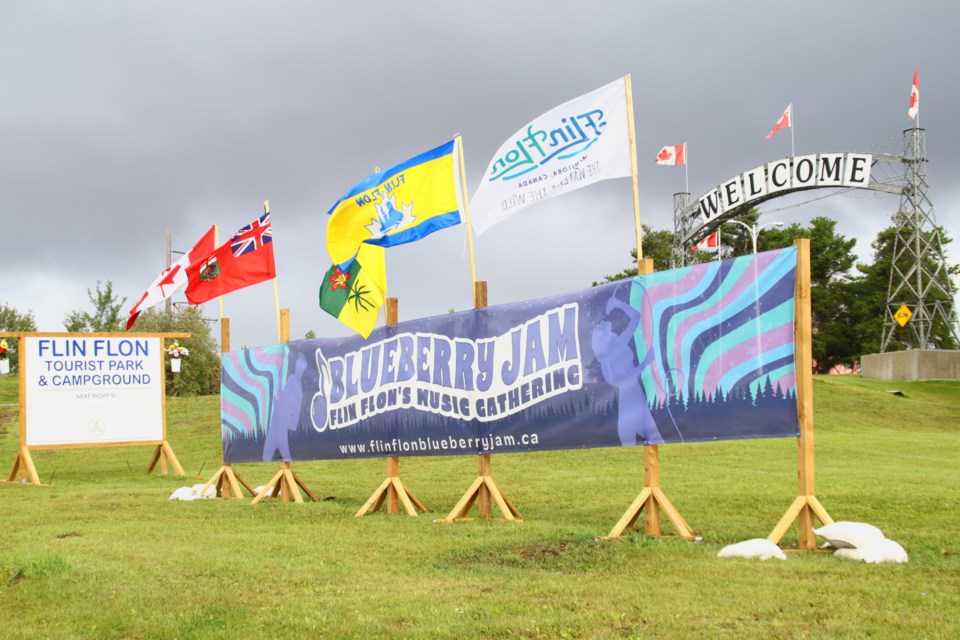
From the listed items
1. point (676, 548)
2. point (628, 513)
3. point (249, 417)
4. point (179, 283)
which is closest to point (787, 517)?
point (676, 548)

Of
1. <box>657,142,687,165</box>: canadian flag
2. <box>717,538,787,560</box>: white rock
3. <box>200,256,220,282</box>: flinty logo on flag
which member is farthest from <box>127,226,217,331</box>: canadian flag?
<box>657,142,687,165</box>: canadian flag

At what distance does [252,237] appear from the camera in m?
15.6

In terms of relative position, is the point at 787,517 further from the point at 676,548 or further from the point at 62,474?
the point at 62,474

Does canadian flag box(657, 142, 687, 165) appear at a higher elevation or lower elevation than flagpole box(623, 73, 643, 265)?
higher

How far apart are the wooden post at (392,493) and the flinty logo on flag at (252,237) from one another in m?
3.76

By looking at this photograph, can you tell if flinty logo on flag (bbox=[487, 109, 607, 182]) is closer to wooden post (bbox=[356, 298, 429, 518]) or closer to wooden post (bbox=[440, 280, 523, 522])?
wooden post (bbox=[440, 280, 523, 522])

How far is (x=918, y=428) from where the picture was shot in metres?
28.2

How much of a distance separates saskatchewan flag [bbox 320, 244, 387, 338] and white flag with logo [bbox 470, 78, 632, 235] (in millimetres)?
1982

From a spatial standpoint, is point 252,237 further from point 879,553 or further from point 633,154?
→ point 879,553

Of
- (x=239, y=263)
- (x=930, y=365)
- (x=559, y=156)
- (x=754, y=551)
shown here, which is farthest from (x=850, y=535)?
(x=930, y=365)

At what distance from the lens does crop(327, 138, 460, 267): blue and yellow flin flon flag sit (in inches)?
465

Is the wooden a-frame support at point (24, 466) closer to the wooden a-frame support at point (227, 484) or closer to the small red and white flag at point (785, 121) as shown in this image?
the wooden a-frame support at point (227, 484)

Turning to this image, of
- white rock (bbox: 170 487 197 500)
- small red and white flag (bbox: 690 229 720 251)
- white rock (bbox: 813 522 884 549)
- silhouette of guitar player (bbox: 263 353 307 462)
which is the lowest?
white rock (bbox: 170 487 197 500)

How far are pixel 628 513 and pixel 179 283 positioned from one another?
11.1 metres
